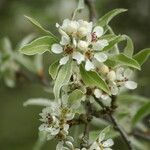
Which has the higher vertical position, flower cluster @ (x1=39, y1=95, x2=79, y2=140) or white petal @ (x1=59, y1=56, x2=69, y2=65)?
white petal @ (x1=59, y1=56, x2=69, y2=65)

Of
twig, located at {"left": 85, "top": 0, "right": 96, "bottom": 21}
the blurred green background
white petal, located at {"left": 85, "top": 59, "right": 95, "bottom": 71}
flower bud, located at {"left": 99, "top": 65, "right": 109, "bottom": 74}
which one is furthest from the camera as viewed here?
the blurred green background

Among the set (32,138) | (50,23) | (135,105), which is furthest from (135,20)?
(32,138)

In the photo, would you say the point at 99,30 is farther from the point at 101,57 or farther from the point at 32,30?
the point at 32,30

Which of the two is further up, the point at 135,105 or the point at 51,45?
the point at 135,105

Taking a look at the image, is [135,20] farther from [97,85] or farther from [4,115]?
[97,85]

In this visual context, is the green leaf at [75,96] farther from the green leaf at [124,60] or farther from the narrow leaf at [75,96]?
the green leaf at [124,60]

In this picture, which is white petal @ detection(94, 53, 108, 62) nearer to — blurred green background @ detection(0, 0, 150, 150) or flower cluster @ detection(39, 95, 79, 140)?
flower cluster @ detection(39, 95, 79, 140)

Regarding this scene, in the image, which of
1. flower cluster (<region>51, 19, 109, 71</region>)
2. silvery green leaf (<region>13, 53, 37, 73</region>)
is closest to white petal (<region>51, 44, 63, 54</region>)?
flower cluster (<region>51, 19, 109, 71</region>)
